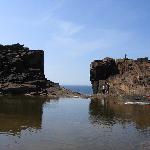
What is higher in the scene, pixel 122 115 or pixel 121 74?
pixel 121 74

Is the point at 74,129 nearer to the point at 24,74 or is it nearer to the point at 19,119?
the point at 19,119

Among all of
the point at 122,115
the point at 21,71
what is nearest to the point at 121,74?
the point at 21,71

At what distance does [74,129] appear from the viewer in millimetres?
39406

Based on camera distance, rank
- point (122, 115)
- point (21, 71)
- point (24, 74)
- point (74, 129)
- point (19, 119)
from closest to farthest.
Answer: point (74, 129) → point (19, 119) → point (122, 115) → point (24, 74) → point (21, 71)

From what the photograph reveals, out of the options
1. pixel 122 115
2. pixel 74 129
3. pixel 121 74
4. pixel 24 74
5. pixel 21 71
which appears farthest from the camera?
pixel 21 71

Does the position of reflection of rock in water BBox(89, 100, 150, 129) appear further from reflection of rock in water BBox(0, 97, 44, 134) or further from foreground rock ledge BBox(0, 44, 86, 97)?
foreground rock ledge BBox(0, 44, 86, 97)

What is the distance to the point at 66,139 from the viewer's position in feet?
111

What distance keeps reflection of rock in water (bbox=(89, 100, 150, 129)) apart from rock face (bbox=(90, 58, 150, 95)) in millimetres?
18209

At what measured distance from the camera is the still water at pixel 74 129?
31.4 metres

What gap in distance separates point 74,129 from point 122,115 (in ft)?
47.7

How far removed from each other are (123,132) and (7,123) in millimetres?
13591

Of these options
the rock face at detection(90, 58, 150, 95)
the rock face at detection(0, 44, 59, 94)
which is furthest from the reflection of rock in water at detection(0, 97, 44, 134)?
the rock face at detection(90, 58, 150, 95)

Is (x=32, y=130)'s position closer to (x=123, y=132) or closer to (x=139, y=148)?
(x=123, y=132)

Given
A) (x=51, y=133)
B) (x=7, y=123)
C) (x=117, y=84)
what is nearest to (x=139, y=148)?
(x=51, y=133)
